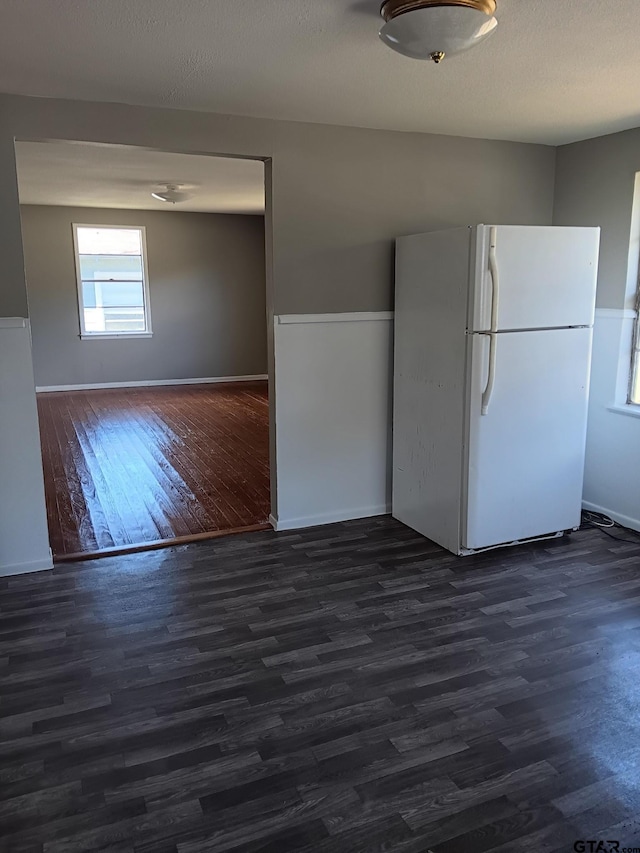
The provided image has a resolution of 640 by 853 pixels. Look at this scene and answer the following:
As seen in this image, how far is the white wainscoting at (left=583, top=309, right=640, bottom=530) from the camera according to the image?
3771mm

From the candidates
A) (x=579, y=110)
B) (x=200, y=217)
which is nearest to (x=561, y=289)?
(x=579, y=110)

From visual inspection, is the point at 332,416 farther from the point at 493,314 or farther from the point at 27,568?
the point at 27,568

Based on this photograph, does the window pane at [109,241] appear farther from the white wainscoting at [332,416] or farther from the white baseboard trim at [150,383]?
the white wainscoting at [332,416]

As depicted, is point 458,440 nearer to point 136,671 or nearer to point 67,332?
point 136,671

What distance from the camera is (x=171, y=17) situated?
2117 millimetres

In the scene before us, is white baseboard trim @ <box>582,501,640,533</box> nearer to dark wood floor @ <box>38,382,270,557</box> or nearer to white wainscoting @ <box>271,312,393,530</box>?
white wainscoting @ <box>271,312,393,530</box>

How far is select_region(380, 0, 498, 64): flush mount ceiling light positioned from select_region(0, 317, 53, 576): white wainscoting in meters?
2.05

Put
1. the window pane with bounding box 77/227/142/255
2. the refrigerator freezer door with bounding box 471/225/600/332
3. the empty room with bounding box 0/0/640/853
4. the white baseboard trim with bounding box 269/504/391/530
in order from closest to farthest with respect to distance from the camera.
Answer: the empty room with bounding box 0/0/640/853 → the refrigerator freezer door with bounding box 471/225/600/332 → the white baseboard trim with bounding box 269/504/391/530 → the window pane with bounding box 77/227/142/255

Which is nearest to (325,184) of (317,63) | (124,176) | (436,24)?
(317,63)

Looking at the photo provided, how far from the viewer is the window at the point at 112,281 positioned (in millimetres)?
8531

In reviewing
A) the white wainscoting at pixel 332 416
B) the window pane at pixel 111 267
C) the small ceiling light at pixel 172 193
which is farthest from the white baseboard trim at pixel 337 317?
the window pane at pixel 111 267

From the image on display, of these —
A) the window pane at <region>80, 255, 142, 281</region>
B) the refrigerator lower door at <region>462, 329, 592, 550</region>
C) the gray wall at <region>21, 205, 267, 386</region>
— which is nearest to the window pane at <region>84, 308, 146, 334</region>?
the gray wall at <region>21, 205, 267, 386</region>

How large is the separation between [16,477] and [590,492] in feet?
10.6

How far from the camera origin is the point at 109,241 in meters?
8.62
